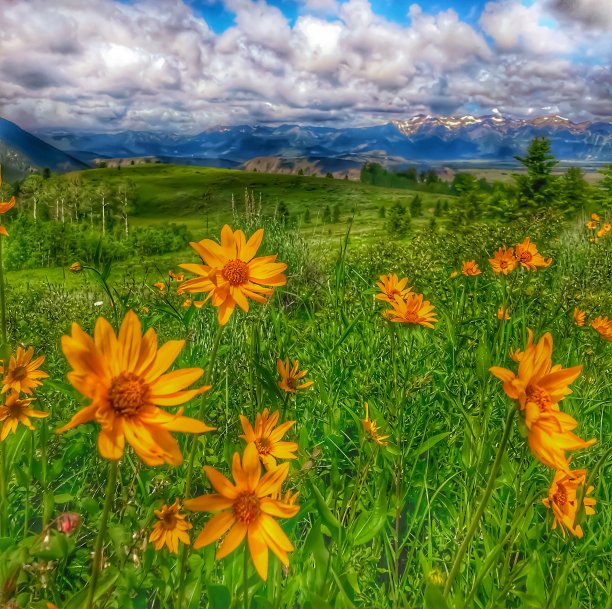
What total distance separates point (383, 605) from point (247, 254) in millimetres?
886

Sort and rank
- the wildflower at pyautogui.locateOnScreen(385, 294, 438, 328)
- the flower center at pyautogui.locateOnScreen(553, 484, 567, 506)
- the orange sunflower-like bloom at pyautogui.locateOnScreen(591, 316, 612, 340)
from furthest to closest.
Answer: the orange sunflower-like bloom at pyautogui.locateOnScreen(591, 316, 612, 340), the wildflower at pyautogui.locateOnScreen(385, 294, 438, 328), the flower center at pyautogui.locateOnScreen(553, 484, 567, 506)

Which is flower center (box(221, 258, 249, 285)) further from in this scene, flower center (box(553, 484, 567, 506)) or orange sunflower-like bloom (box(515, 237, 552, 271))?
orange sunflower-like bloom (box(515, 237, 552, 271))

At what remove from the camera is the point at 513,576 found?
1.01 metres

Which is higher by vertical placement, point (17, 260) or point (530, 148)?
point (530, 148)

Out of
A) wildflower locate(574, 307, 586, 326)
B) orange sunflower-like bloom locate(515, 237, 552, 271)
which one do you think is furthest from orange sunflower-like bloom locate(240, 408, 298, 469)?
wildflower locate(574, 307, 586, 326)

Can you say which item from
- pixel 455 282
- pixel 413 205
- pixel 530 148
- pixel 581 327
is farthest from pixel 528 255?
pixel 413 205

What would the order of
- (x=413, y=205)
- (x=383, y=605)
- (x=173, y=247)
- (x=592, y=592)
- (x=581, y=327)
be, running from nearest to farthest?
(x=383, y=605) → (x=592, y=592) → (x=581, y=327) → (x=413, y=205) → (x=173, y=247)

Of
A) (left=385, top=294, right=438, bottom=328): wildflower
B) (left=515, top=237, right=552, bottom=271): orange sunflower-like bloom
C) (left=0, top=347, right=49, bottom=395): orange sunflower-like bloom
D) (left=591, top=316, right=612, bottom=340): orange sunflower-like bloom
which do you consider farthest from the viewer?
(left=591, top=316, right=612, bottom=340): orange sunflower-like bloom

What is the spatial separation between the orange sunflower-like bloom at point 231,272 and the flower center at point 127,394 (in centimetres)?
29

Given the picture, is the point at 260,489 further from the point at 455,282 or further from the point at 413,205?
the point at 413,205

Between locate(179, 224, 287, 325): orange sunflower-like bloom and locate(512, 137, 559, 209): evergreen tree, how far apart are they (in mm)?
12661

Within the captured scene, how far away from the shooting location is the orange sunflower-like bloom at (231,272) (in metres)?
0.91

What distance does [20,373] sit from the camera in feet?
3.93

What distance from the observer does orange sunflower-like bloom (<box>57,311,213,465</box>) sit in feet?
1.73
